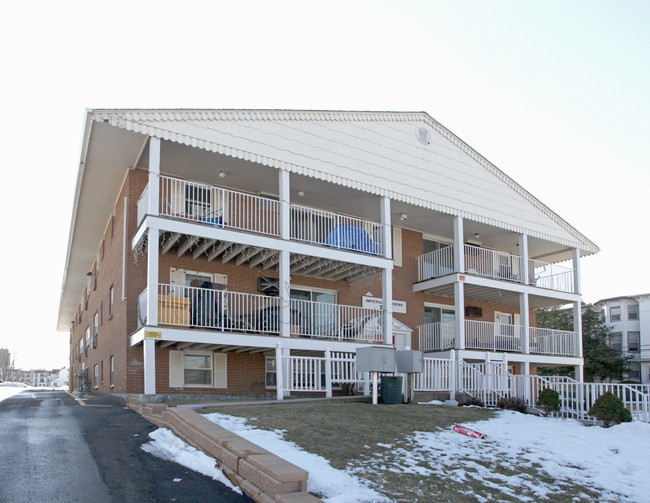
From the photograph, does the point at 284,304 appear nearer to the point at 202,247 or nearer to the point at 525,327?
the point at 202,247

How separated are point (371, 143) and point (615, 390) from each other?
10163 millimetres

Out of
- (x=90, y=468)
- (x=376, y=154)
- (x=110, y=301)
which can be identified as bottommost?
(x=90, y=468)

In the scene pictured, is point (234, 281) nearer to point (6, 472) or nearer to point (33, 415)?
point (33, 415)

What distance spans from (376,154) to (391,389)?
829 centimetres

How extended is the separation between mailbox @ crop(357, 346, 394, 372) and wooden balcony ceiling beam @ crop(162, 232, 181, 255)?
17.9 ft

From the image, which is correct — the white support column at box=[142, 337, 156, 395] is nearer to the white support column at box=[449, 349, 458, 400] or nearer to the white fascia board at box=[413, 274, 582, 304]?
the white support column at box=[449, 349, 458, 400]

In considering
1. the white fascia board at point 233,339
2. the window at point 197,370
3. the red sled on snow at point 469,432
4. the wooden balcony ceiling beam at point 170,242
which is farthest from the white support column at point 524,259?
the red sled on snow at point 469,432

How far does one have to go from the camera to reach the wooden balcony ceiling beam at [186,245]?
1580 centimetres

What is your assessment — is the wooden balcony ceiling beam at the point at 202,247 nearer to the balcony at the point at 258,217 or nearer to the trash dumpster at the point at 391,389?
the balcony at the point at 258,217

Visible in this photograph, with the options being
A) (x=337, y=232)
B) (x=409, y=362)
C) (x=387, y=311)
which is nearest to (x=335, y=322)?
(x=387, y=311)

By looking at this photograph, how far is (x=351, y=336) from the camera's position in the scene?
1866 centimetres

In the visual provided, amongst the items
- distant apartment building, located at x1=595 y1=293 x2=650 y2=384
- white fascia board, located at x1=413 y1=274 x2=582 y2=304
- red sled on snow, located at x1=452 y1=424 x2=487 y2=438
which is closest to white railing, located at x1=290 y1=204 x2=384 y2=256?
white fascia board, located at x1=413 y1=274 x2=582 y2=304

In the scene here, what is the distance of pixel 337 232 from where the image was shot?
18.5 metres

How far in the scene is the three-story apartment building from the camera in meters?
15.5
